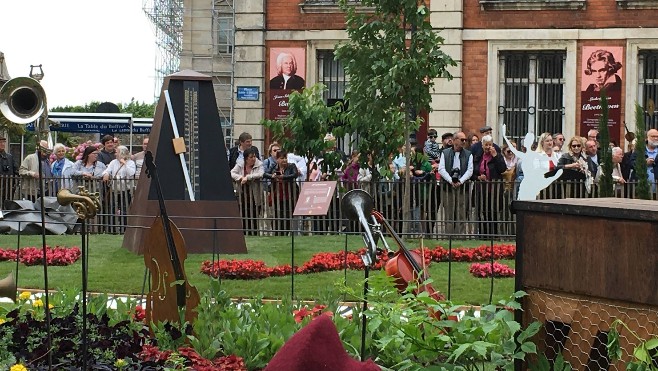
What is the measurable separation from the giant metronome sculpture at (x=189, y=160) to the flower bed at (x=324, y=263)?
7.11ft

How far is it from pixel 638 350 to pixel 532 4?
24.3 meters

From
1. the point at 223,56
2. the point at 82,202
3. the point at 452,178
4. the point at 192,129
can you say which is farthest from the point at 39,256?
the point at 223,56

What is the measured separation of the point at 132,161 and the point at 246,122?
8696mm

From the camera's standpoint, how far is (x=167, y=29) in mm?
51312

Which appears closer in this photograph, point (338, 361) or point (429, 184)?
point (338, 361)

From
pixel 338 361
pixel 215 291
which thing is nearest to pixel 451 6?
pixel 215 291

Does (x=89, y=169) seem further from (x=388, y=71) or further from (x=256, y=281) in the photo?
(x=256, y=281)

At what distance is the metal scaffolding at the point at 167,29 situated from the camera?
5031cm

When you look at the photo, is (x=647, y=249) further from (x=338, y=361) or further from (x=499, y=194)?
(x=499, y=194)

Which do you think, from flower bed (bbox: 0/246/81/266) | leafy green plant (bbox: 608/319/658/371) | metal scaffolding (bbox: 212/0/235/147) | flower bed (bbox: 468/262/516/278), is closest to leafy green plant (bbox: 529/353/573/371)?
leafy green plant (bbox: 608/319/658/371)

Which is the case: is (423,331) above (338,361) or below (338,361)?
below

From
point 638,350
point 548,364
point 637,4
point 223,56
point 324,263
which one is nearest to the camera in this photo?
point 638,350

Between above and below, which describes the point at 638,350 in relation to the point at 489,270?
above

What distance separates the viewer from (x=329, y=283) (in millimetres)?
13914
